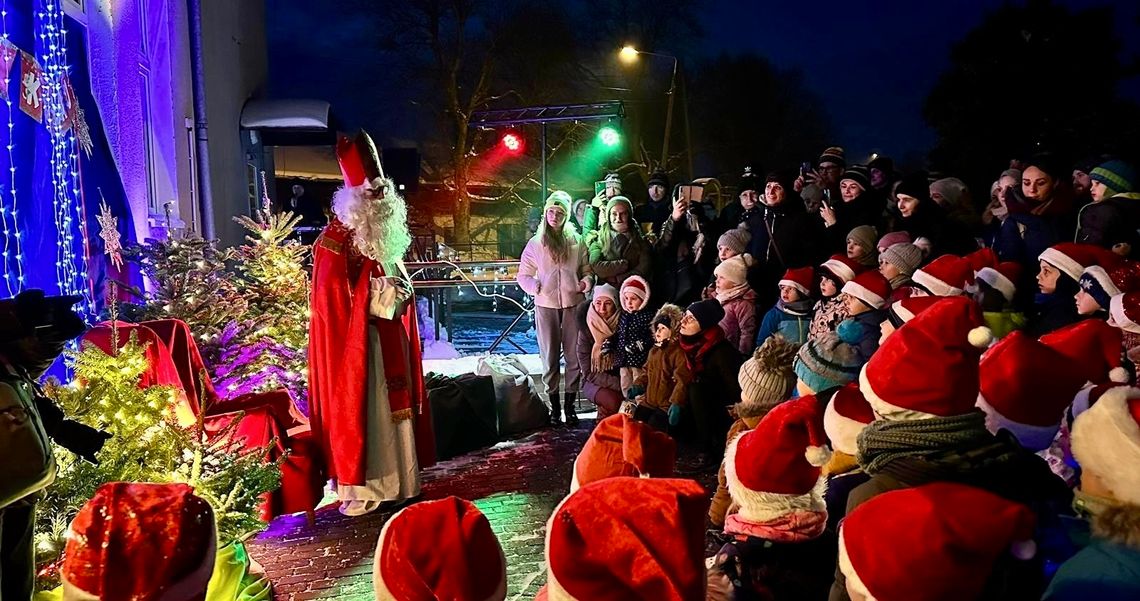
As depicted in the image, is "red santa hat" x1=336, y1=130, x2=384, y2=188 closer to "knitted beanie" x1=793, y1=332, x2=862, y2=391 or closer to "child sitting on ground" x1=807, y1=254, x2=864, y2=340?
"knitted beanie" x1=793, y1=332, x2=862, y2=391

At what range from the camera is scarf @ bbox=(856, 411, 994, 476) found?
1.96 metres

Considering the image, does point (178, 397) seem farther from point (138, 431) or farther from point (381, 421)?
point (381, 421)

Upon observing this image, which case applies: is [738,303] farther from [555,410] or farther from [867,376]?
[867,376]

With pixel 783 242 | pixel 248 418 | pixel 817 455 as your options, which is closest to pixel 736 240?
pixel 783 242

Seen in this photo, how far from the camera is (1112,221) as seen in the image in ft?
14.5

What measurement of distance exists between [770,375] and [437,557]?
7.80ft

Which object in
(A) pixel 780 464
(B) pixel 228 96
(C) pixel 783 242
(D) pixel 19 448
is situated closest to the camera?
(D) pixel 19 448

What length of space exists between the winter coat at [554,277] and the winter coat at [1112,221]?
3693 mm

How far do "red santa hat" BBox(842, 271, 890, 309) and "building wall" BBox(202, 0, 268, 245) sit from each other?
321 inches

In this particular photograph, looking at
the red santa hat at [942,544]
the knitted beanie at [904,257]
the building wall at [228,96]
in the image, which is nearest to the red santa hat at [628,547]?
the red santa hat at [942,544]

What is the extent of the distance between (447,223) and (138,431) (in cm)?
2391

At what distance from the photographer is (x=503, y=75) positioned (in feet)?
75.2

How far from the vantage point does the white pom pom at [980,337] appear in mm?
1953

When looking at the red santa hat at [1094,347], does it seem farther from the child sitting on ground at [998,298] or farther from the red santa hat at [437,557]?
the red santa hat at [437,557]
